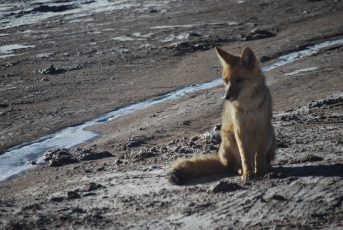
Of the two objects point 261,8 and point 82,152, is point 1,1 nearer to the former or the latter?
point 261,8

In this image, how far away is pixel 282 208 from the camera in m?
4.81

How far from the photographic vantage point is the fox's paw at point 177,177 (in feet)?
19.1

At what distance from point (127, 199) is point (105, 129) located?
164 inches

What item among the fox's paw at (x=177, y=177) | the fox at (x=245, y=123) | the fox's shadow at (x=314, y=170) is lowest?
the fox's shadow at (x=314, y=170)

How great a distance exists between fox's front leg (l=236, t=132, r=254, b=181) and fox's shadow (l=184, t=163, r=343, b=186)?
0.95 ft

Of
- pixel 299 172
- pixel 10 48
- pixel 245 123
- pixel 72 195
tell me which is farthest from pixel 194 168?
pixel 10 48

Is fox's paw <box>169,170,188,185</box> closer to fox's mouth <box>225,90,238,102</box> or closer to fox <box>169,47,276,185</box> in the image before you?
fox <box>169,47,276,185</box>

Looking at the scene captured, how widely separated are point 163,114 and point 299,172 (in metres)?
4.69

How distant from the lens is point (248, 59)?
18.3 ft

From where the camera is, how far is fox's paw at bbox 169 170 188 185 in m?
5.81

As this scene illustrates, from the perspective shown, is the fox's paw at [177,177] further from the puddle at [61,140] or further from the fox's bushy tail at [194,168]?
the puddle at [61,140]

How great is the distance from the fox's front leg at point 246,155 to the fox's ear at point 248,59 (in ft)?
2.86

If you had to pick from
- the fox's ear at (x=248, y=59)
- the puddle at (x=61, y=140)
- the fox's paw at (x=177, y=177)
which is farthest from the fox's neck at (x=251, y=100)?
the puddle at (x=61, y=140)

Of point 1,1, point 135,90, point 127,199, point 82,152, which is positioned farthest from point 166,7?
point 127,199
